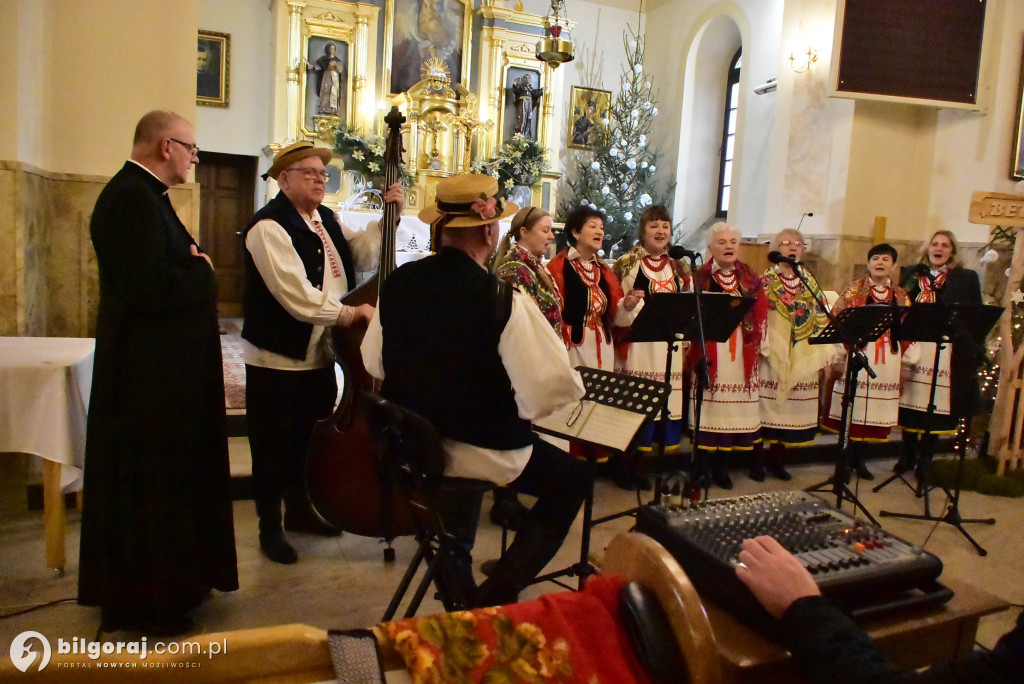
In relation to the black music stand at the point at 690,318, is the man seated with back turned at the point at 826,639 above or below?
below

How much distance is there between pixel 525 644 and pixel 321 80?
10.4 meters

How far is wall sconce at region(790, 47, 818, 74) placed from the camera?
800 cm

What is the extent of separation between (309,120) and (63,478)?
26.6ft

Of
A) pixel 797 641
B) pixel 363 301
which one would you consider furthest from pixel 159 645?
pixel 363 301

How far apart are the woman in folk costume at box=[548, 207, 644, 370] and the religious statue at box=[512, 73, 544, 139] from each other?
7.32 m

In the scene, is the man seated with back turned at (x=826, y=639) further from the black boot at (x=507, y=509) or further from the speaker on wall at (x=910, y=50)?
the speaker on wall at (x=910, y=50)

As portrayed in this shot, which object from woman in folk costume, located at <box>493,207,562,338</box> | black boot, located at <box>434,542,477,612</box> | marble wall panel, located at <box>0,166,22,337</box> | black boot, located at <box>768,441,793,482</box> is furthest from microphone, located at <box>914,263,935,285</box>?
marble wall panel, located at <box>0,166,22,337</box>

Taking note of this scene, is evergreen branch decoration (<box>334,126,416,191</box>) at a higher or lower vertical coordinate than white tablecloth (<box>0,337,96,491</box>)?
higher

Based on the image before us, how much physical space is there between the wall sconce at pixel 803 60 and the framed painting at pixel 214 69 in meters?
7.22

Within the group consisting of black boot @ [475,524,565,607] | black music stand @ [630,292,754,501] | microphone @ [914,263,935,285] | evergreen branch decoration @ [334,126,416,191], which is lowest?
black boot @ [475,524,565,607]

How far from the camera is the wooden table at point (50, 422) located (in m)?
3.04

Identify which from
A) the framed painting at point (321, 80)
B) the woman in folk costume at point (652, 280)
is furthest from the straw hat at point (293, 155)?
the framed painting at point (321, 80)

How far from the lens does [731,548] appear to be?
147 centimetres

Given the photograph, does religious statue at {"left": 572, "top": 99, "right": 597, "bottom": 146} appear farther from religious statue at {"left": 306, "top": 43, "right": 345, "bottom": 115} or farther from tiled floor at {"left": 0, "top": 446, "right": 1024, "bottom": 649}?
tiled floor at {"left": 0, "top": 446, "right": 1024, "bottom": 649}
